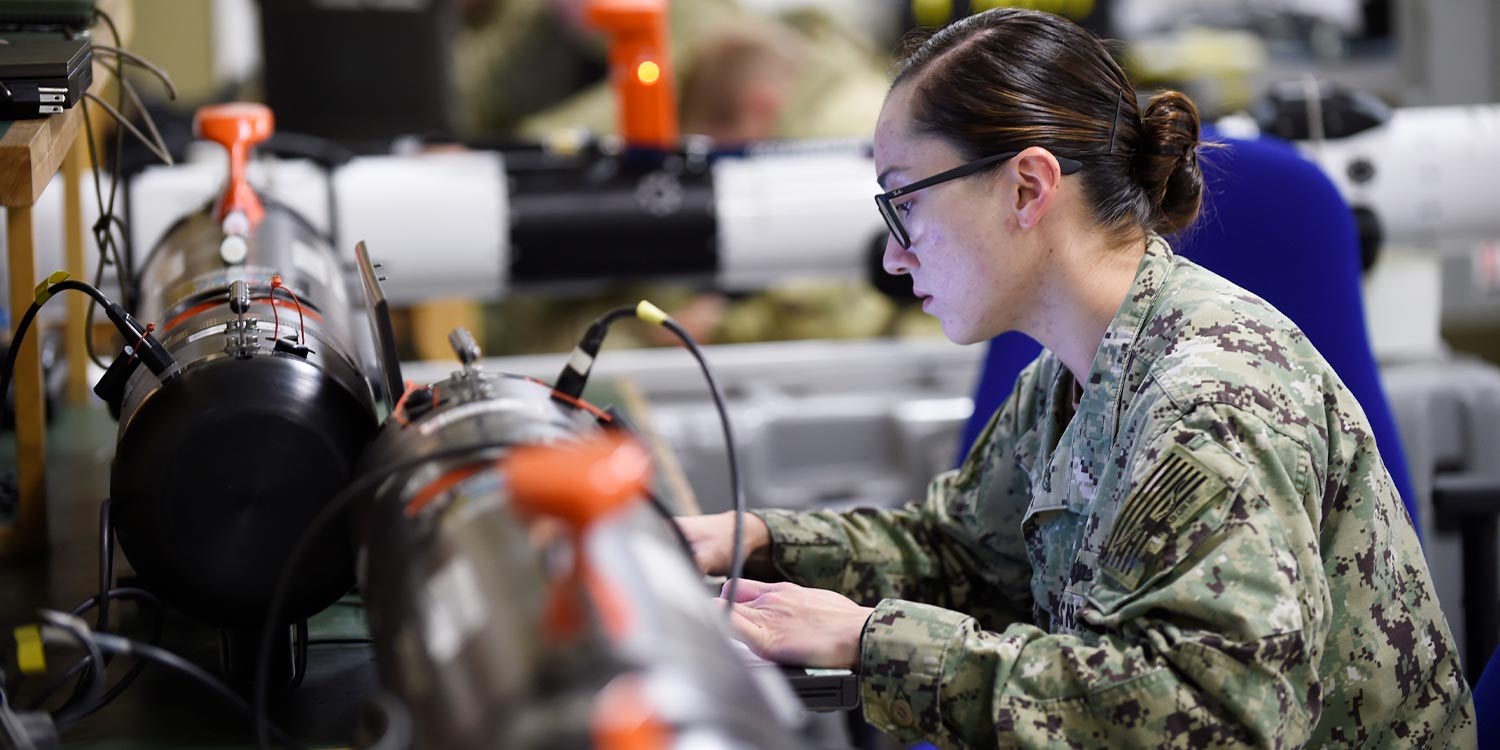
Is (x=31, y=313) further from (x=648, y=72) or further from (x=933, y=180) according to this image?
(x=648, y=72)

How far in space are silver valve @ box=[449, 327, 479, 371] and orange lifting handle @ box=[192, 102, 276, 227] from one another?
0.49 meters

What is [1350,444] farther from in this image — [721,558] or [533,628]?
[533,628]

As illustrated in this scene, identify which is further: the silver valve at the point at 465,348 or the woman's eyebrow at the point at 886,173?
the woman's eyebrow at the point at 886,173

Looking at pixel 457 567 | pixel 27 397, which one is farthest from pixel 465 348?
A: pixel 27 397

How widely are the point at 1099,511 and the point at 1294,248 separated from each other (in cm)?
50

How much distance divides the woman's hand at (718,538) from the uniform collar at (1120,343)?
0.31 metres

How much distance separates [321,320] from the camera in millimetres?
1191

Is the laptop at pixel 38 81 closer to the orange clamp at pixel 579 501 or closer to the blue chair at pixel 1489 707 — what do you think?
the orange clamp at pixel 579 501

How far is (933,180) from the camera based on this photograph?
1.17 m

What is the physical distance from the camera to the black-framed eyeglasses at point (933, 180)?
3.77ft

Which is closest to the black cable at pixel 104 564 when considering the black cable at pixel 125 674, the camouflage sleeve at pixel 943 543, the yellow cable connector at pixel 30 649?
the black cable at pixel 125 674

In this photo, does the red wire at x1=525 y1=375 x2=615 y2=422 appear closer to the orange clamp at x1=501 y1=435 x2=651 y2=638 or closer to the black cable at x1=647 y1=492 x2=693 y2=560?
the black cable at x1=647 y1=492 x2=693 y2=560

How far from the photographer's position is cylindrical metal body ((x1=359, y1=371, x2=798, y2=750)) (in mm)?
594

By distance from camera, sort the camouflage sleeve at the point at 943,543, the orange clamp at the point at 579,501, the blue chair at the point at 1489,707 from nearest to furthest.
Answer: the orange clamp at the point at 579,501 → the blue chair at the point at 1489,707 → the camouflage sleeve at the point at 943,543
